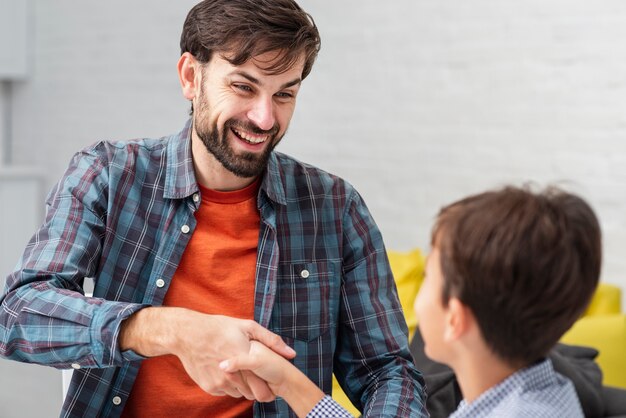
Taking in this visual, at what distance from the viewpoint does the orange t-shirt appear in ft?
5.86

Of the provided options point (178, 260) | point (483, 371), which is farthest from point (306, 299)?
point (483, 371)

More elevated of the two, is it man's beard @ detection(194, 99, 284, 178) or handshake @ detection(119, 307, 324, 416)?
man's beard @ detection(194, 99, 284, 178)

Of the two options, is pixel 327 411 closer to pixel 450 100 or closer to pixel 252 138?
pixel 252 138

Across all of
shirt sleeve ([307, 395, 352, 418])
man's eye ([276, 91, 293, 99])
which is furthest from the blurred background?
shirt sleeve ([307, 395, 352, 418])

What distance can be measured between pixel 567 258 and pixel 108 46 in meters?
4.92

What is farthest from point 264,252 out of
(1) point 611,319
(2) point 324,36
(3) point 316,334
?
(2) point 324,36

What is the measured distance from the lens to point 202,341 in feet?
5.02

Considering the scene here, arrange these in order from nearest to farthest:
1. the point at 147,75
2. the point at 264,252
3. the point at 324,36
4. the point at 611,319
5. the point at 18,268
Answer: the point at 18,268 < the point at 264,252 < the point at 611,319 < the point at 324,36 < the point at 147,75

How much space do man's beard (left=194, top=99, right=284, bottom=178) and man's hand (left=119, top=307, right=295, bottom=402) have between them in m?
0.36

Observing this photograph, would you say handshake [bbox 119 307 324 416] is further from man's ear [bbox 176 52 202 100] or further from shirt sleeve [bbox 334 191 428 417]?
man's ear [bbox 176 52 202 100]

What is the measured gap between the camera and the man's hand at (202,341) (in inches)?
60.4

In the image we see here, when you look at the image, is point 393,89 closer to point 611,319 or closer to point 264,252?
point 611,319

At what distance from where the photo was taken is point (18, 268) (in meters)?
1.73

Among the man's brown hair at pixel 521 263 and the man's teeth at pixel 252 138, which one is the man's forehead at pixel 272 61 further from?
the man's brown hair at pixel 521 263
